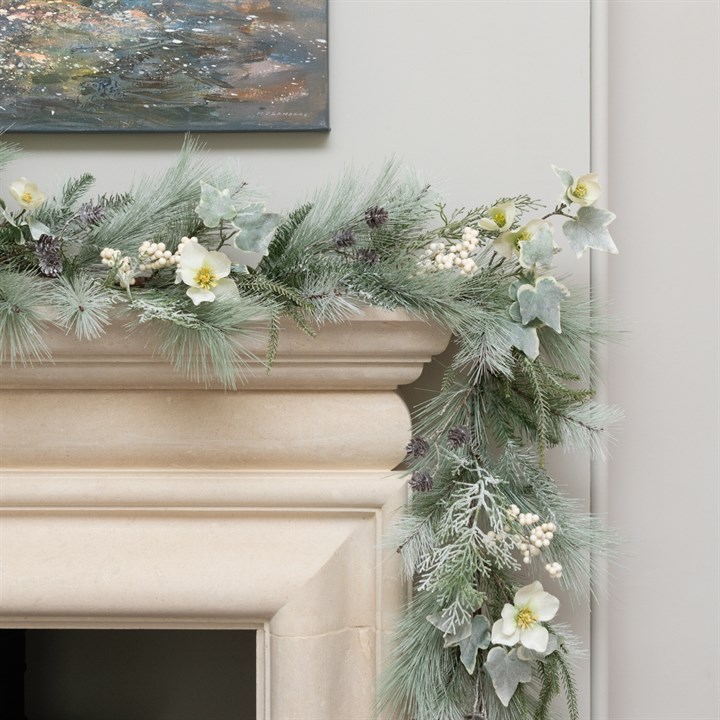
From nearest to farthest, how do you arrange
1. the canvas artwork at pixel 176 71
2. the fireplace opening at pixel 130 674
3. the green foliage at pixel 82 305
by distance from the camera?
1. the green foliage at pixel 82 305
2. the canvas artwork at pixel 176 71
3. the fireplace opening at pixel 130 674

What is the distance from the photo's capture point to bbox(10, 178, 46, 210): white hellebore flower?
31.4 inches

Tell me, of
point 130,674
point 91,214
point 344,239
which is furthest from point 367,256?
point 130,674

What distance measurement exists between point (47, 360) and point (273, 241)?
26 centimetres

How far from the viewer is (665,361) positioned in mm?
1007

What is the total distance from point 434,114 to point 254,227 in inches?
10.8

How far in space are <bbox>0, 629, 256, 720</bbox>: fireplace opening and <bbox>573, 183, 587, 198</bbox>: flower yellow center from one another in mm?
840

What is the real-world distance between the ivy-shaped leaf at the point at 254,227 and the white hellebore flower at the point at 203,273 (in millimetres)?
30

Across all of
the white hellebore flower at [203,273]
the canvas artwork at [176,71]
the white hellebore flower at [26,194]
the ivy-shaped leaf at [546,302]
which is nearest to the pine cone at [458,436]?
the ivy-shaped leaf at [546,302]

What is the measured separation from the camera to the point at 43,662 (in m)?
1.24

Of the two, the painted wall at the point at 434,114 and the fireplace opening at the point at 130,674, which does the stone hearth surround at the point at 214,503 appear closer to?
the painted wall at the point at 434,114

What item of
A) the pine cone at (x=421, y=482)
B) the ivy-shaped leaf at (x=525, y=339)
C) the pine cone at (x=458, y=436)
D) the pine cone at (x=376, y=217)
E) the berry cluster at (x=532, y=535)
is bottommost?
the berry cluster at (x=532, y=535)

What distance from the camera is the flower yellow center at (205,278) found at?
2.47 ft

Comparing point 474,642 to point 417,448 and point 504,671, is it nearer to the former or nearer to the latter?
point 504,671

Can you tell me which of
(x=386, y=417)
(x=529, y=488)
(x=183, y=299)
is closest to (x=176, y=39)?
(x=183, y=299)
